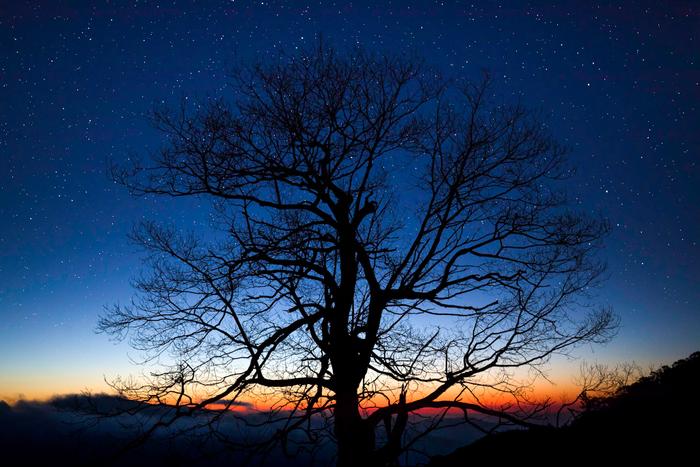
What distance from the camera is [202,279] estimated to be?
902 centimetres

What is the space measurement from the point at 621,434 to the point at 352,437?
161 inches

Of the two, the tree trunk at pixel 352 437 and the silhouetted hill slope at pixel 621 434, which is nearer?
the silhouetted hill slope at pixel 621 434

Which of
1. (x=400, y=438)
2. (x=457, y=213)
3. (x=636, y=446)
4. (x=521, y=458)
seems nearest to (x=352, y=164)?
(x=457, y=213)

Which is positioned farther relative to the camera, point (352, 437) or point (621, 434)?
point (352, 437)

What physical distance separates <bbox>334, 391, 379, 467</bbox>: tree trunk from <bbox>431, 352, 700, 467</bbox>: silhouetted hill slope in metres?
1.44

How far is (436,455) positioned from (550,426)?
1.70 meters

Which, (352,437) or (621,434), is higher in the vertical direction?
(352,437)

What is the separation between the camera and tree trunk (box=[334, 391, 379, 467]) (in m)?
8.10

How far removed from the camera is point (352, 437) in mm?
8250

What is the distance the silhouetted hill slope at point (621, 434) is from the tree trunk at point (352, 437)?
4.73ft

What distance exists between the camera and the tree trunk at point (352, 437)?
8.10 m

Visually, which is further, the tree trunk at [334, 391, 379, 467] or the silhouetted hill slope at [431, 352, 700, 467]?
the tree trunk at [334, 391, 379, 467]

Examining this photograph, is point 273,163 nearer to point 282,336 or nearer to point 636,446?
point 282,336

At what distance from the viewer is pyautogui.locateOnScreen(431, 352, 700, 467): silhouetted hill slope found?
17.7ft
